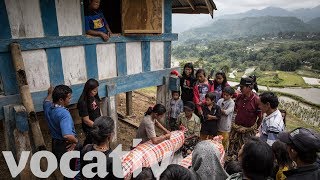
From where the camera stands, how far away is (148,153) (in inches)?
175

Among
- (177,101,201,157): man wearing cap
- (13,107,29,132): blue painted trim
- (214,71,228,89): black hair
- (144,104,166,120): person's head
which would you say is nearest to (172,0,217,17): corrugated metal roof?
(214,71,228,89): black hair

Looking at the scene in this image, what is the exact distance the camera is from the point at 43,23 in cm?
427

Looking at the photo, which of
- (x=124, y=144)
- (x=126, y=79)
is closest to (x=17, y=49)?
(x=126, y=79)

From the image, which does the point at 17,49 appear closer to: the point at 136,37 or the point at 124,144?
the point at 136,37

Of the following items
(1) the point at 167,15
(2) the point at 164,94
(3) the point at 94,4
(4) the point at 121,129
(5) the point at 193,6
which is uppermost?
(5) the point at 193,6

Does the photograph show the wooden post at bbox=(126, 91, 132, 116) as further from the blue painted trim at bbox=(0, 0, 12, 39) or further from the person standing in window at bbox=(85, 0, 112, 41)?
the blue painted trim at bbox=(0, 0, 12, 39)

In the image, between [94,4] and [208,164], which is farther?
[94,4]

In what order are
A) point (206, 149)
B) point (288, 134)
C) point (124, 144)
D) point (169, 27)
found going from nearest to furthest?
1. point (288, 134)
2. point (206, 149)
3. point (169, 27)
4. point (124, 144)

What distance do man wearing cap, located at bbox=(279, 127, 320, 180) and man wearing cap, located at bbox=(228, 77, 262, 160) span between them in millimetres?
2630

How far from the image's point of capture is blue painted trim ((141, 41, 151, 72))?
5.82 m

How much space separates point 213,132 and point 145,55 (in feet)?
7.85

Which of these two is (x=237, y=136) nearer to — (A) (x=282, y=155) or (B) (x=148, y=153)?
(B) (x=148, y=153)

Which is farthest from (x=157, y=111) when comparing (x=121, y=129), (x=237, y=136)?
(x=121, y=129)

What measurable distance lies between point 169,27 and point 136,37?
1.08 m
